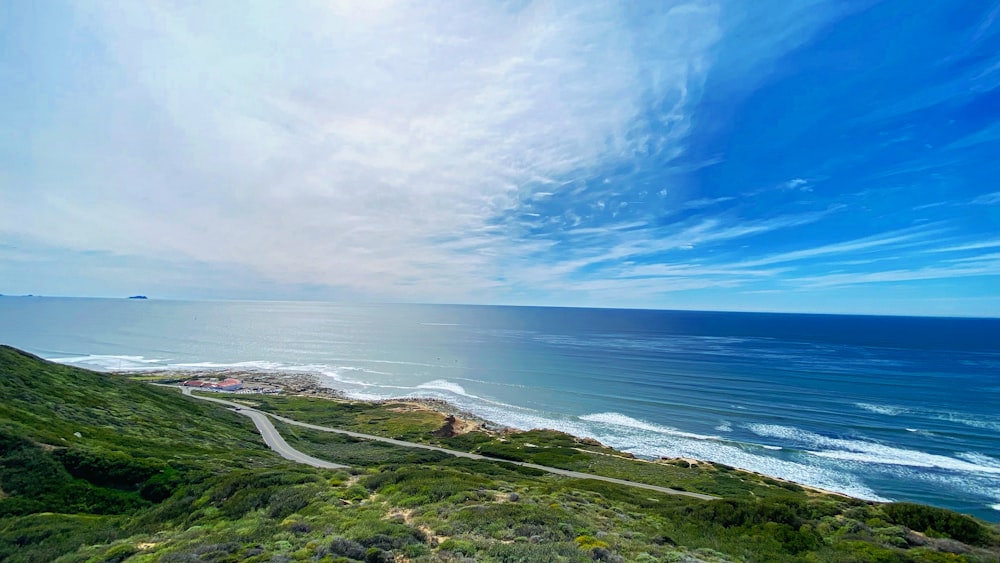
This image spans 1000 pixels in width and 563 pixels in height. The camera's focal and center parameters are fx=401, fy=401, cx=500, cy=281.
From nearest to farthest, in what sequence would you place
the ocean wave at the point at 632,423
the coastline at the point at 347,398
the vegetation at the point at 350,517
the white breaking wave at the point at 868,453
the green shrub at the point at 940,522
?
1. the vegetation at the point at 350,517
2. the green shrub at the point at 940,522
3. the white breaking wave at the point at 868,453
4. the coastline at the point at 347,398
5. the ocean wave at the point at 632,423

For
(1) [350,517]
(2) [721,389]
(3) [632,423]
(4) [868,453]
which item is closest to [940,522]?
(1) [350,517]

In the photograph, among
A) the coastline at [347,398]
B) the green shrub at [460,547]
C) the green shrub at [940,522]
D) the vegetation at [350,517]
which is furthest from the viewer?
the coastline at [347,398]

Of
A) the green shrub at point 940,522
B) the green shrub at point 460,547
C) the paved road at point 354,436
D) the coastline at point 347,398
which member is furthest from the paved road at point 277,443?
the green shrub at point 940,522

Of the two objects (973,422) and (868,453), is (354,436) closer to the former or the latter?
(868,453)

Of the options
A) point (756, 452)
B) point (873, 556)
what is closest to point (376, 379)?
point (756, 452)

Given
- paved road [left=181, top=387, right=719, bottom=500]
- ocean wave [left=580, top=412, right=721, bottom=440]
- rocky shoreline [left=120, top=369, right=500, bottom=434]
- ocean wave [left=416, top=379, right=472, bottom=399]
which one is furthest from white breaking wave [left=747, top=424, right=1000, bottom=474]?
ocean wave [left=416, top=379, right=472, bottom=399]

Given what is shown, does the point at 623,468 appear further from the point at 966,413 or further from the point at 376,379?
the point at 376,379

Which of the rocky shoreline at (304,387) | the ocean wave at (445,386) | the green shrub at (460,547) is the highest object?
the green shrub at (460,547)

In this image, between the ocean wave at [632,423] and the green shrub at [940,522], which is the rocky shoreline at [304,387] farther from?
the green shrub at [940,522]
